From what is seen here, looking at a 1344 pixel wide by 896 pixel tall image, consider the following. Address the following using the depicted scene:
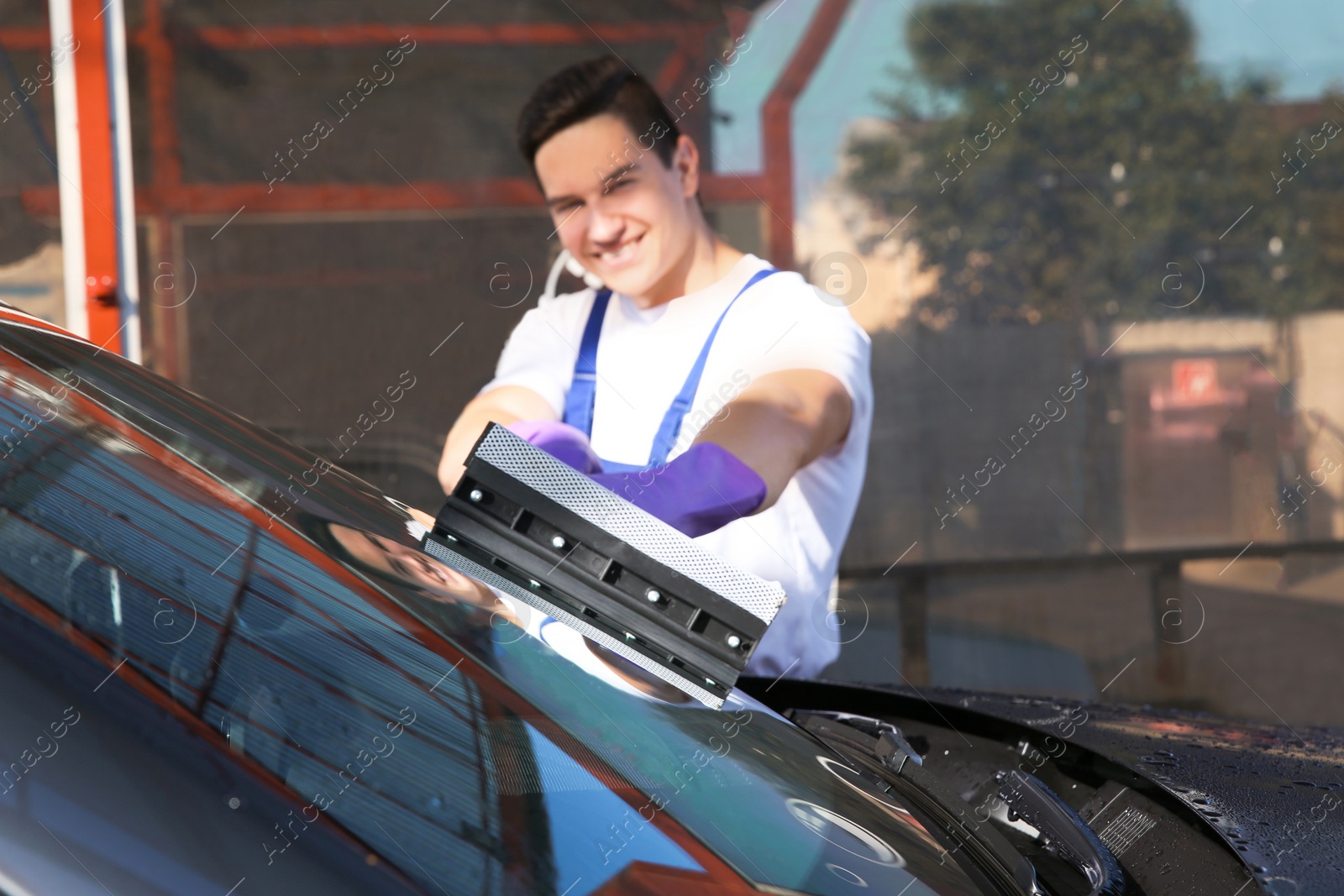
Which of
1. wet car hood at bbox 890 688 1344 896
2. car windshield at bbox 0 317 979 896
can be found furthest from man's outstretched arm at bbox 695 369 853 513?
car windshield at bbox 0 317 979 896

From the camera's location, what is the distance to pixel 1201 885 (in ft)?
3.37

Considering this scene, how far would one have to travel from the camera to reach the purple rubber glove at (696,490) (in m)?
1.54

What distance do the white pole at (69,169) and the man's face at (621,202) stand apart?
1489mm

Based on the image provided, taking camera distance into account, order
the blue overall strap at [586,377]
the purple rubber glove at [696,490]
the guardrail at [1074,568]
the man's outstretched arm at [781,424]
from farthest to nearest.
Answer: the guardrail at [1074,568] → the blue overall strap at [586,377] → the man's outstretched arm at [781,424] → the purple rubber glove at [696,490]

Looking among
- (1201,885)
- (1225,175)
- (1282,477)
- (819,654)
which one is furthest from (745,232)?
(1201,885)

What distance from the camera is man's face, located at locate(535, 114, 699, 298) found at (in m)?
2.96

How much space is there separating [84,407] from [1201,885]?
1149 mm

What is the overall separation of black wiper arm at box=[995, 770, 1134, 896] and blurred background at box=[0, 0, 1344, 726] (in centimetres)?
240

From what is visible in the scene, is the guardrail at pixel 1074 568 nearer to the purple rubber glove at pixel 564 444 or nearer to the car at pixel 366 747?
the purple rubber glove at pixel 564 444

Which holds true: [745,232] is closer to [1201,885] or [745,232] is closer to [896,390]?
[896,390]

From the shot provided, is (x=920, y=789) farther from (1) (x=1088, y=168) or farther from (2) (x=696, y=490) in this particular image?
(1) (x=1088, y=168)

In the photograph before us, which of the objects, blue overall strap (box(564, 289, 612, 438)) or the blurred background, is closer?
blue overall strap (box(564, 289, 612, 438))

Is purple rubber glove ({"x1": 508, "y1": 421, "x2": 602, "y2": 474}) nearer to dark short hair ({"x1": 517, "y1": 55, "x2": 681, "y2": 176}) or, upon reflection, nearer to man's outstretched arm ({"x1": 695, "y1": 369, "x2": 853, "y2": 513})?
man's outstretched arm ({"x1": 695, "y1": 369, "x2": 853, "y2": 513})

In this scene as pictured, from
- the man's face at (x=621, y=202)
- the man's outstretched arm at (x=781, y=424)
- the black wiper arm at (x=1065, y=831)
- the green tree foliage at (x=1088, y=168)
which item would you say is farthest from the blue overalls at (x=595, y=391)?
the black wiper arm at (x=1065, y=831)
